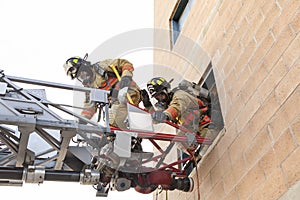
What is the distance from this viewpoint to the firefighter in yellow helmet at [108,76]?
5.04m

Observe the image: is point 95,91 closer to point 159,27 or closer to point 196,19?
point 196,19

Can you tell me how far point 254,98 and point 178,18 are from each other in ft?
17.4

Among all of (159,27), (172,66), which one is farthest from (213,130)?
(159,27)

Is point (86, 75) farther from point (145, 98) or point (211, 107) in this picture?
point (211, 107)

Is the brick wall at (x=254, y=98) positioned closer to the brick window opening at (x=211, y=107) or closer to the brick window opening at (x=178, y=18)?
the brick window opening at (x=211, y=107)

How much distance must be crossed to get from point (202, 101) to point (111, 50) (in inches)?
64.7

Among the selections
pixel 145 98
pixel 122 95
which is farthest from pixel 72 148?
pixel 145 98

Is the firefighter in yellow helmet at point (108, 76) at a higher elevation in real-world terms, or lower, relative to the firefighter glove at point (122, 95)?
higher

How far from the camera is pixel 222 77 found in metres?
5.30

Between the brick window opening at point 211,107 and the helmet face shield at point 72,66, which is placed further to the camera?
the helmet face shield at point 72,66

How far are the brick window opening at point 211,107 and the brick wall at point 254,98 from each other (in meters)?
0.16

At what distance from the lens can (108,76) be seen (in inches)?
220

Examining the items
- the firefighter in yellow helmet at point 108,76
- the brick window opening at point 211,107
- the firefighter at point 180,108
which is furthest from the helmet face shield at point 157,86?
the brick window opening at point 211,107

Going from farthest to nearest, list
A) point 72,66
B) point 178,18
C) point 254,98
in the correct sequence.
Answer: point 178,18 < point 72,66 < point 254,98
